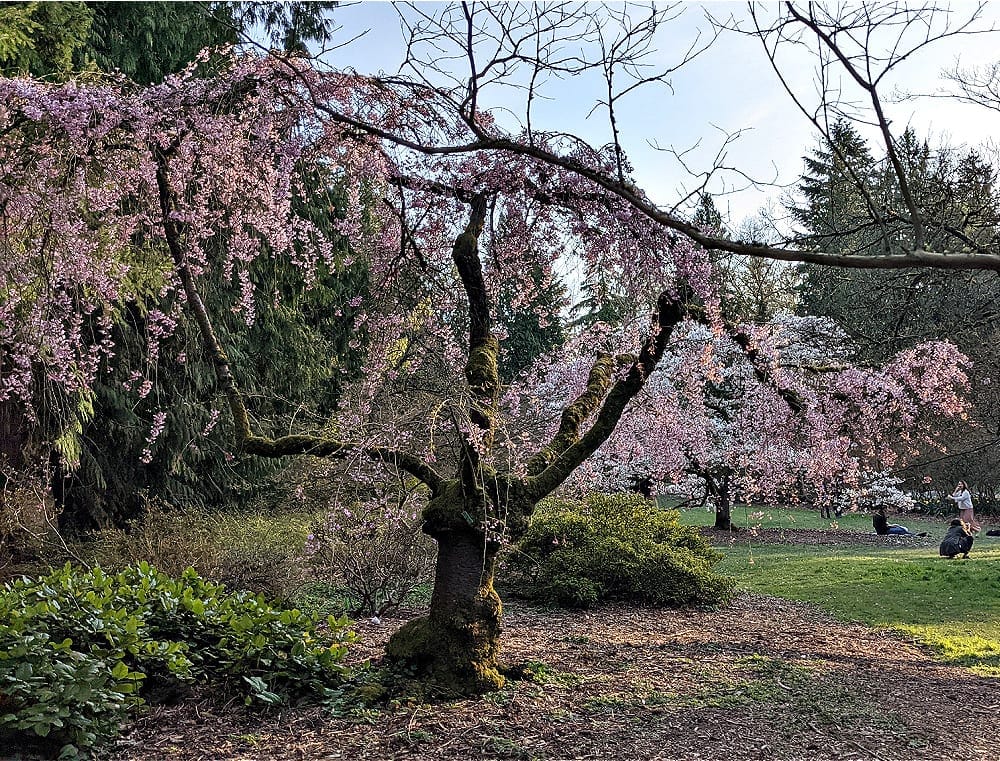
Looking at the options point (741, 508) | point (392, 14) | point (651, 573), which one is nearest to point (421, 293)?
point (392, 14)

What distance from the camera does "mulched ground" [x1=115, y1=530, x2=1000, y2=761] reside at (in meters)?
3.62

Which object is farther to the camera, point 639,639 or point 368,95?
point 639,639

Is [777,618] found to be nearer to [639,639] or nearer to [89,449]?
[639,639]

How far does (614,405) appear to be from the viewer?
4977 mm

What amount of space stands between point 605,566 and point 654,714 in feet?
11.3

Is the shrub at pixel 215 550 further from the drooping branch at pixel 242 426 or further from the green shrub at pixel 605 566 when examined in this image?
the green shrub at pixel 605 566

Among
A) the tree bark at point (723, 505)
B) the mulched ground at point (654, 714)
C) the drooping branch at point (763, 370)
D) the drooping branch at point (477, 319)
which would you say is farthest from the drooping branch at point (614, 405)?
the tree bark at point (723, 505)

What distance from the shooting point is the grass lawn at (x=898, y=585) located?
6824mm

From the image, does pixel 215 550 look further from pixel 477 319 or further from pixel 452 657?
pixel 477 319

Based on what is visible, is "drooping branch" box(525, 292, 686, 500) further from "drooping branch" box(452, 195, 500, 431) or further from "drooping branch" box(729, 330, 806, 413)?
"drooping branch" box(729, 330, 806, 413)

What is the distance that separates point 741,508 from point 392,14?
1986 centimetres

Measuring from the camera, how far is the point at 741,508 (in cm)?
2175

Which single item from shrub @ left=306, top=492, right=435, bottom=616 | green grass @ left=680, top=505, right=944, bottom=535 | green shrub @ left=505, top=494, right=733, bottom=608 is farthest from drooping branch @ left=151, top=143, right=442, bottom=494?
green grass @ left=680, top=505, right=944, bottom=535

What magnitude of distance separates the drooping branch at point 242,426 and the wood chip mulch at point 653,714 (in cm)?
127
